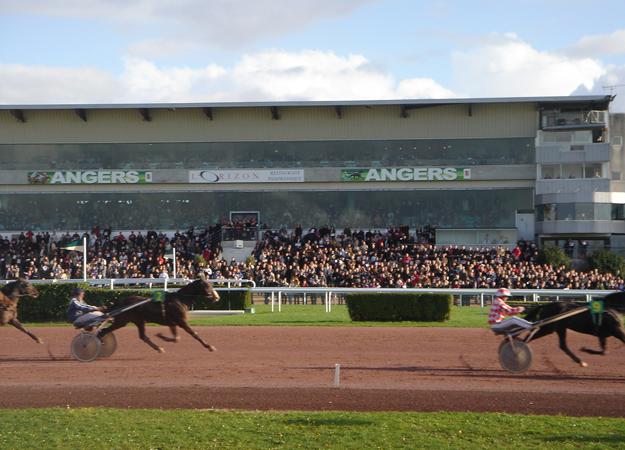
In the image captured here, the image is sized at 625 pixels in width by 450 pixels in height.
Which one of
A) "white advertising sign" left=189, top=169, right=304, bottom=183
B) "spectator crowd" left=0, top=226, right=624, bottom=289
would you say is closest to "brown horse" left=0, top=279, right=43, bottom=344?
"spectator crowd" left=0, top=226, right=624, bottom=289

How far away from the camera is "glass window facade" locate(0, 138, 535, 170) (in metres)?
40.8

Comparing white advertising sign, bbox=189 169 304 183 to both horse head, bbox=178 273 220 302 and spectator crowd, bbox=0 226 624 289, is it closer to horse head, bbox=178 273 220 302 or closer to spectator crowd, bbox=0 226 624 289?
spectator crowd, bbox=0 226 624 289

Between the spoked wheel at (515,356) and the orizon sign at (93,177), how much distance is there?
101 feet

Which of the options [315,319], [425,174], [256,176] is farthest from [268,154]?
[315,319]

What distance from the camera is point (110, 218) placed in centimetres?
4169

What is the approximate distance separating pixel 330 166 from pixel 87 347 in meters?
27.2

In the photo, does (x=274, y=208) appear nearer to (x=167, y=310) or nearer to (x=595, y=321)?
(x=167, y=310)

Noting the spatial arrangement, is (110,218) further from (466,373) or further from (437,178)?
(466,373)

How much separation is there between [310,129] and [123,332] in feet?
76.0

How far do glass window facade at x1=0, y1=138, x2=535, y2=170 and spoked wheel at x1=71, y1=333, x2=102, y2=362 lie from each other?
88.6 ft

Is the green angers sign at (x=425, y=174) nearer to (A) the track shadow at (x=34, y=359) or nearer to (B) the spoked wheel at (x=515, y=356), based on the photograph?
(A) the track shadow at (x=34, y=359)

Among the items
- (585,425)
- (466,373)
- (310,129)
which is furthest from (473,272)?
(585,425)

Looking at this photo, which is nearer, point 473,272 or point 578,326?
point 578,326

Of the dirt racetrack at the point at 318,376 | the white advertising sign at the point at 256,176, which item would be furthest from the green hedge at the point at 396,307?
the white advertising sign at the point at 256,176
